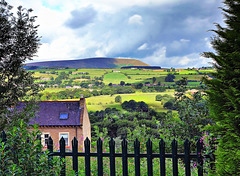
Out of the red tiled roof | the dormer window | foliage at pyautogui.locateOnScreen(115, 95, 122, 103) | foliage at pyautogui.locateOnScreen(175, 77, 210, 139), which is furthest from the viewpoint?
foliage at pyautogui.locateOnScreen(115, 95, 122, 103)

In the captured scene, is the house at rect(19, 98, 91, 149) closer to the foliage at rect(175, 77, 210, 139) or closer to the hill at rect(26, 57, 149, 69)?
the hill at rect(26, 57, 149, 69)

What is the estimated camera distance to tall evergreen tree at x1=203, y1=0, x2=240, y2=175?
2.78 m

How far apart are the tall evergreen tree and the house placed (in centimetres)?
1699

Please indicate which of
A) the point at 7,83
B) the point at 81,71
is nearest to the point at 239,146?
the point at 7,83

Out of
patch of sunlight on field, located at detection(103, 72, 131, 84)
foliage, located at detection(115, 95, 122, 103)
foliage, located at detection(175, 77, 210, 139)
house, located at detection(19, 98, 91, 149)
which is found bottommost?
house, located at detection(19, 98, 91, 149)

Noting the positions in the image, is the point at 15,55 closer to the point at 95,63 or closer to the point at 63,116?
the point at 63,116

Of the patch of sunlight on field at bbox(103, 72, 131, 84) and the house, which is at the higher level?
the patch of sunlight on field at bbox(103, 72, 131, 84)

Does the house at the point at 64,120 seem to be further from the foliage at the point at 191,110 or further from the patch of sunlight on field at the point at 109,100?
the foliage at the point at 191,110

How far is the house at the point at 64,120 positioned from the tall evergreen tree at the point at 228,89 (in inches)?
669

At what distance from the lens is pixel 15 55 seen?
284 inches

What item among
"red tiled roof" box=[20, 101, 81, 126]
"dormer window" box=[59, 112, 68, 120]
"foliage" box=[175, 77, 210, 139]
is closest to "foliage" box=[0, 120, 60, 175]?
"foliage" box=[175, 77, 210, 139]

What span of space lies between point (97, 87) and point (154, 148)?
770 inches

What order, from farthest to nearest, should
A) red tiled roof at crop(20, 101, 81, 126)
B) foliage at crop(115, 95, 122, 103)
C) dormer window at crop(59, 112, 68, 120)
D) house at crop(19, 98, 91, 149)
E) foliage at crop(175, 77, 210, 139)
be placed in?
foliage at crop(115, 95, 122, 103)
dormer window at crop(59, 112, 68, 120)
red tiled roof at crop(20, 101, 81, 126)
house at crop(19, 98, 91, 149)
foliage at crop(175, 77, 210, 139)

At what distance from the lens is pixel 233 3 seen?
2.97 meters
